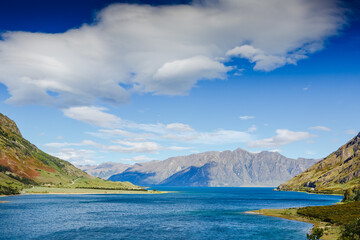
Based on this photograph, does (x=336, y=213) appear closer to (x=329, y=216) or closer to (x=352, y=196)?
(x=329, y=216)

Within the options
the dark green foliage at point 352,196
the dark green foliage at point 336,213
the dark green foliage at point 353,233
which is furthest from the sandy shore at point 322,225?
the dark green foliage at point 352,196

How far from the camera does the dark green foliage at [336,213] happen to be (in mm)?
105250

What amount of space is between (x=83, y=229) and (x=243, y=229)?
55484mm

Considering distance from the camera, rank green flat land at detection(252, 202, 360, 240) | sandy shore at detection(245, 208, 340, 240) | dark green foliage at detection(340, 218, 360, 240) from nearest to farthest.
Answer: dark green foliage at detection(340, 218, 360, 240) → sandy shore at detection(245, 208, 340, 240) → green flat land at detection(252, 202, 360, 240)

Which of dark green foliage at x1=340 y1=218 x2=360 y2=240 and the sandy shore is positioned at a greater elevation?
dark green foliage at x1=340 y1=218 x2=360 y2=240

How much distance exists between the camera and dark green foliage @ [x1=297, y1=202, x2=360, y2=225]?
105 meters

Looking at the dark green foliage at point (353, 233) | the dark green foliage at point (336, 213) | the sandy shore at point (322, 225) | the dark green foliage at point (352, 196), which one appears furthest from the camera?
the dark green foliage at point (352, 196)

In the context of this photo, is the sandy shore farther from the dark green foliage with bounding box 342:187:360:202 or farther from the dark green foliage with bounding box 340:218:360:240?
the dark green foliage with bounding box 342:187:360:202

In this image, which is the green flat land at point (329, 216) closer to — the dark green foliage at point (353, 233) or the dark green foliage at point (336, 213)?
the dark green foliage at point (336, 213)

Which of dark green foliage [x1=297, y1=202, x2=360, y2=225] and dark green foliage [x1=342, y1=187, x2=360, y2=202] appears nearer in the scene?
dark green foliage [x1=297, y1=202, x2=360, y2=225]

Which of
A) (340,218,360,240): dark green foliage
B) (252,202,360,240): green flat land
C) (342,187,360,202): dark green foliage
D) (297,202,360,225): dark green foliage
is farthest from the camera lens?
(342,187,360,202): dark green foliage

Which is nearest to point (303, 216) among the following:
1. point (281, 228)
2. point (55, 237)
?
point (281, 228)

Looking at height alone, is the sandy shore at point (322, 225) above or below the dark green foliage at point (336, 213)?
below

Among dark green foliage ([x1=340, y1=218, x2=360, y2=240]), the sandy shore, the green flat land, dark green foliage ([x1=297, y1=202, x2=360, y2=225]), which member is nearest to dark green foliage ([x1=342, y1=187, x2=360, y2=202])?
the sandy shore
